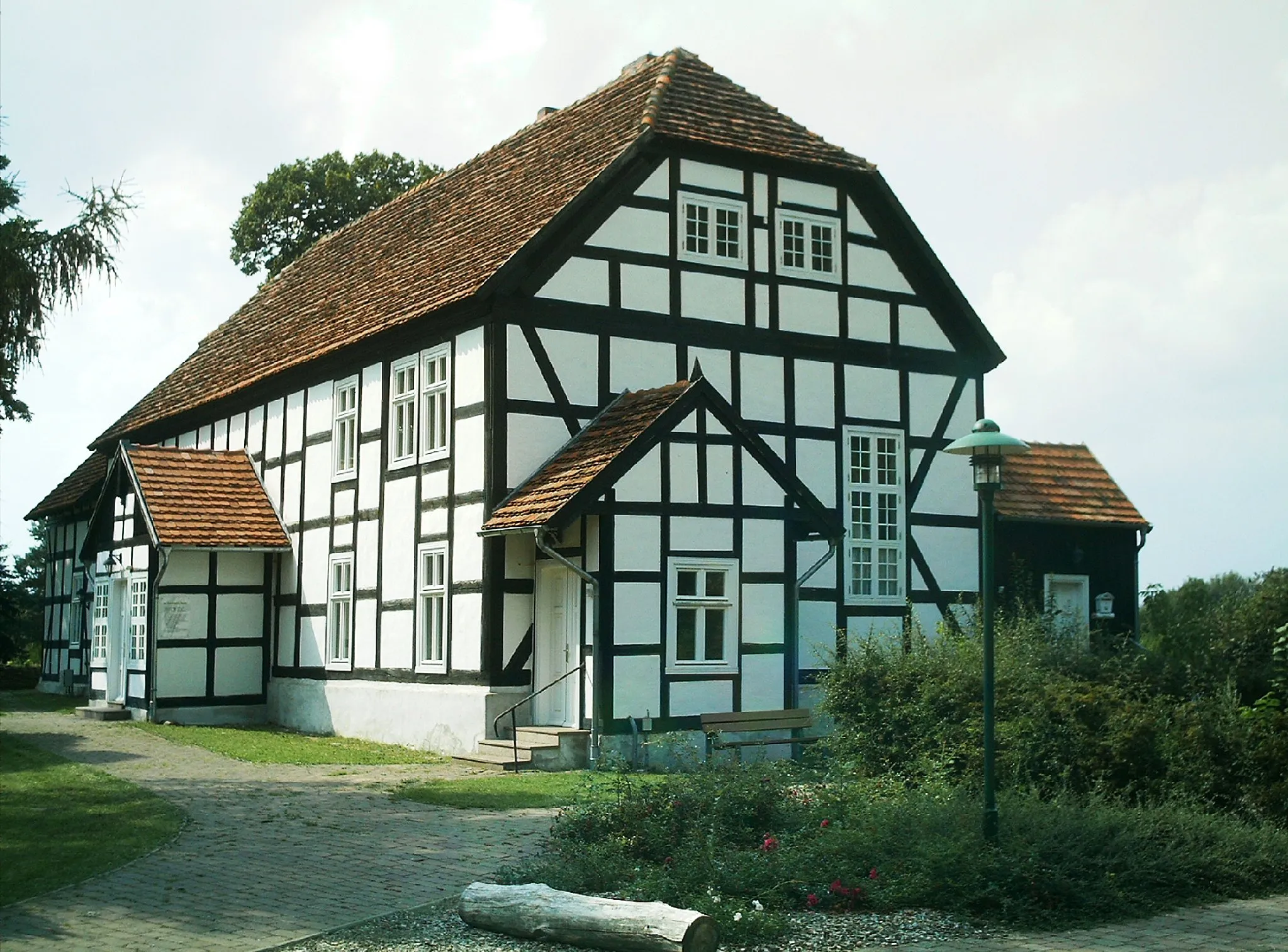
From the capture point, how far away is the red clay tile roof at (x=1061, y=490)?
24.8 meters

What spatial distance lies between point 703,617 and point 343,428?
803cm

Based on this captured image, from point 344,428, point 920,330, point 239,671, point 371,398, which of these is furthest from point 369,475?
point 920,330

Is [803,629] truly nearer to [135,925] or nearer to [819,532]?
[819,532]

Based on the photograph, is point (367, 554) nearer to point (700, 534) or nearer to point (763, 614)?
point (700, 534)

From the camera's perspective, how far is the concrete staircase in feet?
58.2

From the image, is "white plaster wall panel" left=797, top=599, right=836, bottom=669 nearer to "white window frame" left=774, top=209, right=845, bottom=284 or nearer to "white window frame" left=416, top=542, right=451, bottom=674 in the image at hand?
"white window frame" left=774, top=209, right=845, bottom=284

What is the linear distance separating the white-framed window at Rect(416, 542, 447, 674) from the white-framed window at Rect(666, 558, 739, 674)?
353 cm

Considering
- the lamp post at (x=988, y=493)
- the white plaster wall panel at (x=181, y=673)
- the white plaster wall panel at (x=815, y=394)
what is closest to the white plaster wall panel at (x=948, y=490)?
the white plaster wall panel at (x=815, y=394)

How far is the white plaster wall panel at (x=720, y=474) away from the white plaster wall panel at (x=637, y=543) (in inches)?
37.8

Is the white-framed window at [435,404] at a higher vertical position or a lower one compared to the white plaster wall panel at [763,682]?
higher

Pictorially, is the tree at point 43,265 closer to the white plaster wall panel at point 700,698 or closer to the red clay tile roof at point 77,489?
the white plaster wall panel at point 700,698

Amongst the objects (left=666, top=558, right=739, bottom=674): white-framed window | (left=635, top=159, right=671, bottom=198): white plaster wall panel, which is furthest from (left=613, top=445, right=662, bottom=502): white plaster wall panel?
(left=635, top=159, right=671, bottom=198): white plaster wall panel

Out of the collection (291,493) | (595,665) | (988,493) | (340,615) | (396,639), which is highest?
(291,493)

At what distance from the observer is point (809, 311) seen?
22.4m
